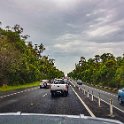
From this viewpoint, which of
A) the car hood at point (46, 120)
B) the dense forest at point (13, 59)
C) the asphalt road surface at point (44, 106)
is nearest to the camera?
the car hood at point (46, 120)

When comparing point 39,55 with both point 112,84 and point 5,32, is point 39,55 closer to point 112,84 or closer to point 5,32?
point 5,32

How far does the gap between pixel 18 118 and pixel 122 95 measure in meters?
27.7

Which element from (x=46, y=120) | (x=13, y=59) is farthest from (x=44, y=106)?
(x=13, y=59)

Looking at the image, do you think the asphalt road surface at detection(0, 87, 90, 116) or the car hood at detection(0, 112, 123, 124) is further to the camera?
the asphalt road surface at detection(0, 87, 90, 116)

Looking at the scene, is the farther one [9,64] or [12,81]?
[12,81]

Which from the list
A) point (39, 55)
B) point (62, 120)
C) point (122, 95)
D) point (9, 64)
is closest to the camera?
point (62, 120)

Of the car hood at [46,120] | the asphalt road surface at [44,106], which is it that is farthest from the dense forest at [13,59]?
the car hood at [46,120]

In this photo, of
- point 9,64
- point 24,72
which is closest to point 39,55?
point 24,72

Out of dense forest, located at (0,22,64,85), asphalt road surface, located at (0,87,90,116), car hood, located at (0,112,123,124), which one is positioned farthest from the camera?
dense forest, located at (0,22,64,85)

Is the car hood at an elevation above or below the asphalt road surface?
below

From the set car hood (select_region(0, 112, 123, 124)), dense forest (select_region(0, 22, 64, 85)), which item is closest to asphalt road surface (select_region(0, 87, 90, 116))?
car hood (select_region(0, 112, 123, 124))

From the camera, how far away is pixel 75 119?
17.5ft

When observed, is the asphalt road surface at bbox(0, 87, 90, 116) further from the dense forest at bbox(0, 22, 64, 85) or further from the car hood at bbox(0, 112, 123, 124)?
the dense forest at bbox(0, 22, 64, 85)

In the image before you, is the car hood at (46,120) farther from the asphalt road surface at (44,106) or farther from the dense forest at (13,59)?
the dense forest at (13,59)
